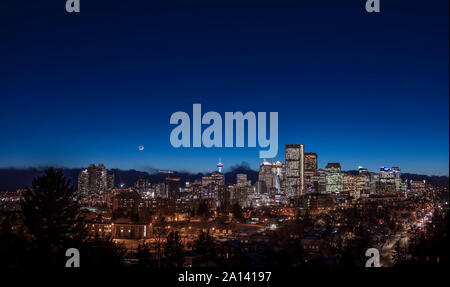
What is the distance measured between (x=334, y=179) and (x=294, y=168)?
16470mm

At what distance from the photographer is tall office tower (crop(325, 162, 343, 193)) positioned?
132500mm

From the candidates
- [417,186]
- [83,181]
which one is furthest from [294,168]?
[83,181]

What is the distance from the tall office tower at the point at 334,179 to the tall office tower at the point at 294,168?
9.67 meters

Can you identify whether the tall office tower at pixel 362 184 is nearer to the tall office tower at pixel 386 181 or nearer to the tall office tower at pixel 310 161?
the tall office tower at pixel 386 181

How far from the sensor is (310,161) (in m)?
148

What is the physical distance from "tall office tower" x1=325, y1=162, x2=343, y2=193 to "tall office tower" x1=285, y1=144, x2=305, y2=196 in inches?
381

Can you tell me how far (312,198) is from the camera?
8200 cm

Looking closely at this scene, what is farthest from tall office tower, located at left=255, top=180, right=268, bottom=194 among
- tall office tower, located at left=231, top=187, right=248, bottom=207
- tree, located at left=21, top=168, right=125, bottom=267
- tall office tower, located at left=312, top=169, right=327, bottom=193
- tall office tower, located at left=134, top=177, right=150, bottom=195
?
tree, located at left=21, top=168, right=125, bottom=267

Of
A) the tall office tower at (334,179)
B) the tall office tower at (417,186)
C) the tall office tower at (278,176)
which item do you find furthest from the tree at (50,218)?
the tall office tower at (278,176)

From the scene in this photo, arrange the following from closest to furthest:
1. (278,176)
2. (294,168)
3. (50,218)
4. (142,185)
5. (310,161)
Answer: (50,218) → (142,185) → (294,168) → (310,161) → (278,176)

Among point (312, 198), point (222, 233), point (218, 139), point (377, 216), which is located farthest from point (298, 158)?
point (218, 139)

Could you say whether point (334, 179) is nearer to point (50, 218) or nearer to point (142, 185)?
point (142, 185)
